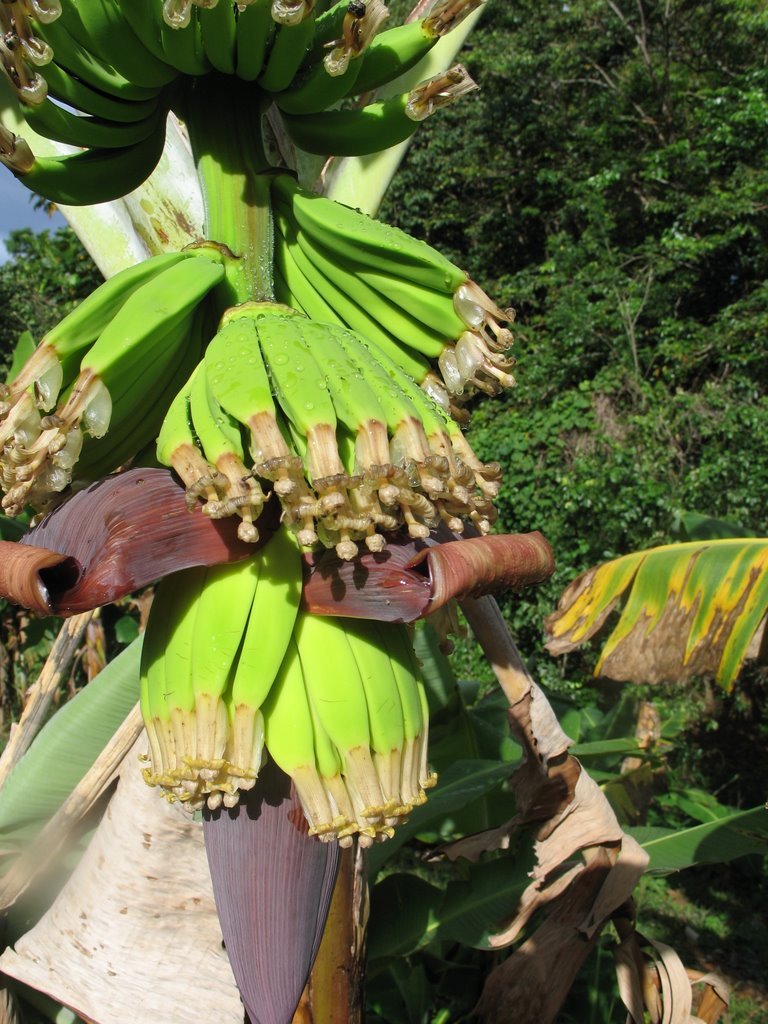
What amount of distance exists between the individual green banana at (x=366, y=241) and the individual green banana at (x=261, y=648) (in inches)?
7.3

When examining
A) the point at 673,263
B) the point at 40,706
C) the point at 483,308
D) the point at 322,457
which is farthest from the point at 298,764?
the point at 673,263

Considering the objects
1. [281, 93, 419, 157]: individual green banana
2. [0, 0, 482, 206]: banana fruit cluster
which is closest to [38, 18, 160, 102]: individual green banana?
[0, 0, 482, 206]: banana fruit cluster

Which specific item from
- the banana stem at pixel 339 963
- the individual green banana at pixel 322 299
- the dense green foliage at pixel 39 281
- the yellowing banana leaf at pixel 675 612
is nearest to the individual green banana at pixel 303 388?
the individual green banana at pixel 322 299

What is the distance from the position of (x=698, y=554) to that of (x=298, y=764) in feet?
3.53

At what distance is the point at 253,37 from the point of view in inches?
19.6

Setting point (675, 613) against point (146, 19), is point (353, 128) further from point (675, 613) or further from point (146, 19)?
point (675, 613)

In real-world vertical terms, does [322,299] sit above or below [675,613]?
above

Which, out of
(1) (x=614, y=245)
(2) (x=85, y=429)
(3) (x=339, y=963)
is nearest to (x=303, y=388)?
(2) (x=85, y=429)

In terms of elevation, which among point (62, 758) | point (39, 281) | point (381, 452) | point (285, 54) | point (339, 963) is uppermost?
point (39, 281)

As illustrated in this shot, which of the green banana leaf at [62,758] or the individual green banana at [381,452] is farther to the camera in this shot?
the green banana leaf at [62,758]

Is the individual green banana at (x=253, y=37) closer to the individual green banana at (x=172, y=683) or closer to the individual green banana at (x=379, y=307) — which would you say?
the individual green banana at (x=379, y=307)

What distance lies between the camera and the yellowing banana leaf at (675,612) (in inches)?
45.3

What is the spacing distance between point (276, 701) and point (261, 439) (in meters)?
0.16

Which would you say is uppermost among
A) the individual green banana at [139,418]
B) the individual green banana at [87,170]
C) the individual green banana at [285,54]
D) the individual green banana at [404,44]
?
the individual green banana at [87,170]
